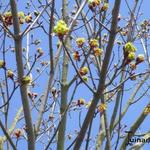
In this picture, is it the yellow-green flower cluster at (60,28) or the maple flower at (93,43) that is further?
the maple flower at (93,43)

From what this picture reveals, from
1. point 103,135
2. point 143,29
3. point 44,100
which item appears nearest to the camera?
point 44,100

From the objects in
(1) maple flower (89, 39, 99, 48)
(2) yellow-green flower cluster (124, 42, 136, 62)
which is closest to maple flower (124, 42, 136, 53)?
(2) yellow-green flower cluster (124, 42, 136, 62)

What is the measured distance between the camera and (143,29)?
4535 mm

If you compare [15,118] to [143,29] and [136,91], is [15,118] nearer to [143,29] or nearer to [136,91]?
[136,91]

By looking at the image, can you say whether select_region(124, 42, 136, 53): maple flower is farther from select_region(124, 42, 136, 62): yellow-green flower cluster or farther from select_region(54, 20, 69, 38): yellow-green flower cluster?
select_region(54, 20, 69, 38): yellow-green flower cluster

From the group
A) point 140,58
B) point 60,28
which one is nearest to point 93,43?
point 140,58

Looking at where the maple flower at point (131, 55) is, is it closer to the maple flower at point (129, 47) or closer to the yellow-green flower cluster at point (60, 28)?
the maple flower at point (129, 47)


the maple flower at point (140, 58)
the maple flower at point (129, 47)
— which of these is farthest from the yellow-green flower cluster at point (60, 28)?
the maple flower at point (140, 58)

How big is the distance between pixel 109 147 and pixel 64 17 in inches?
72.5

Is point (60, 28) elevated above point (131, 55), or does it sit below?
above

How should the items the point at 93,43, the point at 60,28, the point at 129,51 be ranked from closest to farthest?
the point at 60,28, the point at 129,51, the point at 93,43

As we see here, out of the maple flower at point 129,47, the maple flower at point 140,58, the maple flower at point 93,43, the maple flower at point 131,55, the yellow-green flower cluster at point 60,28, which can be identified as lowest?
the maple flower at point 131,55

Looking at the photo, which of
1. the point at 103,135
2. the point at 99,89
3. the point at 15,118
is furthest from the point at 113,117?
the point at 15,118

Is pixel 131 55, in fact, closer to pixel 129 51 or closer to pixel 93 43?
pixel 129 51
